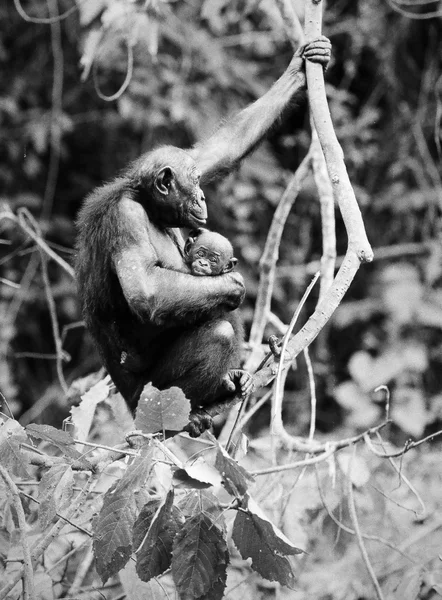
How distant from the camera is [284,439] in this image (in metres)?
3.90

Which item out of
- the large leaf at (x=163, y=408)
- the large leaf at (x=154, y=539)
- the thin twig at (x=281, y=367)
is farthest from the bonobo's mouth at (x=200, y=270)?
the large leaf at (x=154, y=539)

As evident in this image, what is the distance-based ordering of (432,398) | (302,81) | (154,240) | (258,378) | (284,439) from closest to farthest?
(258,378), (284,439), (154,240), (302,81), (432,398)

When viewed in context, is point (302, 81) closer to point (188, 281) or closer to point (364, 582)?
point (188, 281)

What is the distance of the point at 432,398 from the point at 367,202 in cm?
237

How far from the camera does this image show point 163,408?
2711 millimetres

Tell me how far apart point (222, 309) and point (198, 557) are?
159 centimetres

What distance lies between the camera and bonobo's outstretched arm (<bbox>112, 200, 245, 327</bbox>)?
3.78 meters

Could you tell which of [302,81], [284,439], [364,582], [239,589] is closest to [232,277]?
[284,439]

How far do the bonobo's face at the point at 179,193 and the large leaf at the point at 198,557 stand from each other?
191 cm

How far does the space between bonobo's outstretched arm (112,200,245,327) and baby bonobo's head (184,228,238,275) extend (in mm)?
210

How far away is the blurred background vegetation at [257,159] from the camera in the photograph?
873 centimetres

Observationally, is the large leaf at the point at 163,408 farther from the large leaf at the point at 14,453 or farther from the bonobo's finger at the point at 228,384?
the bonobo's finger at the point at 228,384

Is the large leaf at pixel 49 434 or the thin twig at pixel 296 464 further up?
the large leaf at pixel 49 434

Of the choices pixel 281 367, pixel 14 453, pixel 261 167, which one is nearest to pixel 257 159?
pixel 261 167
